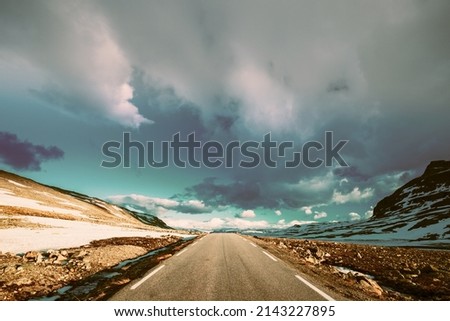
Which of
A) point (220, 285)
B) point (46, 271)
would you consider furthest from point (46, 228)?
point (220, 285)

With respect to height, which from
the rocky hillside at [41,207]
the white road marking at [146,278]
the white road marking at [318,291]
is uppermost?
the rocky hillside at [41,207]

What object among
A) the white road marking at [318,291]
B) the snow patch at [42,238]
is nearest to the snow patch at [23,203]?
the snow patch at [42,238]

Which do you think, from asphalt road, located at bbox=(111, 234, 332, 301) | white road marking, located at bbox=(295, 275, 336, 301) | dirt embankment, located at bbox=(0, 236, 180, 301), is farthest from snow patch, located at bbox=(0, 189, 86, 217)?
white road marking, located at bbox=(295, 275, 336, 301)

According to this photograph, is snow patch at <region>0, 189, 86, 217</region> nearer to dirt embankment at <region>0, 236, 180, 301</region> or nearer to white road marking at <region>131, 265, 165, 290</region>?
dirt embankment at <region>0, 236, 180, 301</region>

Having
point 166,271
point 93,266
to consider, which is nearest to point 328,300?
point 166,271

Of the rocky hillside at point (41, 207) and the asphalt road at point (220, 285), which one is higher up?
the rocky hillside at point (41, 207)

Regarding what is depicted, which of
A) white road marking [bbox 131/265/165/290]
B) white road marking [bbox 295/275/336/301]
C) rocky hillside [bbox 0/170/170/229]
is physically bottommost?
white road marking [bbox 295/275/336/301]

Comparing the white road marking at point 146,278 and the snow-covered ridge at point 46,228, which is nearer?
the white road marking at point 146,278

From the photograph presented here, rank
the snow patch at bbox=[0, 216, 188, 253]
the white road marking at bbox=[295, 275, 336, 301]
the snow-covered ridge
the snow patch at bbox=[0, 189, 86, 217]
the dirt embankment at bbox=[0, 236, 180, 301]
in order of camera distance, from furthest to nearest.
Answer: the snow patch at bbox=[0, 189, 86, 217] → the snow-covered ridge → the snow patch at bbox=[0, 216, 188, 253] → the dirt embankment at bbox=[0, 236, 180, 301] → the white road marking at bbox=[295, 275, 336, 301]

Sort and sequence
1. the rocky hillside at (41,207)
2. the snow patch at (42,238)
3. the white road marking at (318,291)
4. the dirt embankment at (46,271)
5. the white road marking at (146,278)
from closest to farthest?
the white road marking at (318,291) → the white road marking at (146,278) → the dirt embankment at (46,271) → the snow patch at (42,238) → the rocky hillside at (41,207)

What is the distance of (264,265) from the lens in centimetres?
1247

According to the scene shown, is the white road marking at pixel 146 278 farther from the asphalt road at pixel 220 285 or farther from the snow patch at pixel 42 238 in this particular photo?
the snow patch at pixel 42 238
